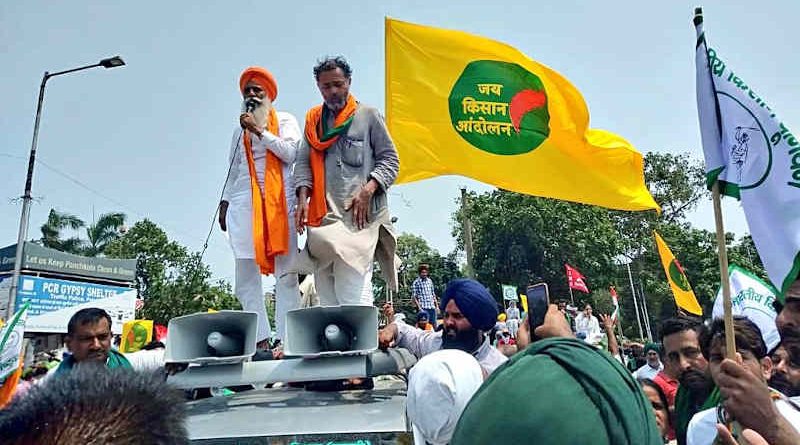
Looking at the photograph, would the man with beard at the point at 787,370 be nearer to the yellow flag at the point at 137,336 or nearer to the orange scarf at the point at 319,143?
the orange scarf at the point at 319,143

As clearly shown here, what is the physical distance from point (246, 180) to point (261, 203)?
247 millimetres

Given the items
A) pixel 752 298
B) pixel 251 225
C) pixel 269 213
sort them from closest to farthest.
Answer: pixel 269 213 < pixel 251 225 < pixel 752 298

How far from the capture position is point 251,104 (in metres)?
3.99

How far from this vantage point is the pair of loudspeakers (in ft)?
9.09

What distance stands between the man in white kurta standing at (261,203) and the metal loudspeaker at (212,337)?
0.91 meters

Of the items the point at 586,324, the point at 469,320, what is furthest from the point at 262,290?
the point at 586,324

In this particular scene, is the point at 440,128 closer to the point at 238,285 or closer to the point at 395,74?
the point at 395,74

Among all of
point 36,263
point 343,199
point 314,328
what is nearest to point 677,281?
point 343,199

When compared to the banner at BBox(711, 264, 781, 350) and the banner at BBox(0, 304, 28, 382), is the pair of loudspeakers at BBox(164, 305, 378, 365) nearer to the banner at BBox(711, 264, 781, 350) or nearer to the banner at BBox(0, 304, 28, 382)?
the banner at BBox(0, 304, 28, 382)

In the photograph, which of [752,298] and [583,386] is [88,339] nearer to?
[583,386]

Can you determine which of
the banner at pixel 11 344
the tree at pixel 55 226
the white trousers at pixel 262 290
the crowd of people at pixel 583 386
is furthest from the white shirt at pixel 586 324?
the tree at pixel 55 226

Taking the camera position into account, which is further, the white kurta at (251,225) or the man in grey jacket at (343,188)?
the white kurta at (251,225)

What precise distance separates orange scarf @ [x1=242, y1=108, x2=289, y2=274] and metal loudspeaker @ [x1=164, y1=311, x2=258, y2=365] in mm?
931

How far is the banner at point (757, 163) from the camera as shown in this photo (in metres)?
2.14
